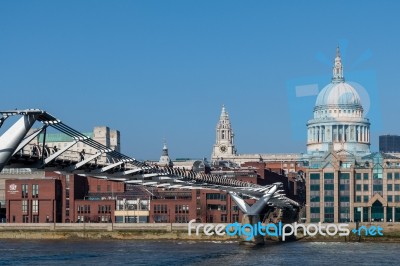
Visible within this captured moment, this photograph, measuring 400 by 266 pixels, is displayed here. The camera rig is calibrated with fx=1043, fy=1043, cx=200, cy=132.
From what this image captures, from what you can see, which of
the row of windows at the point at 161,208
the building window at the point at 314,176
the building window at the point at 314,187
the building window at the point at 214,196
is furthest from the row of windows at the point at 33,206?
the building window at the point at 314,176

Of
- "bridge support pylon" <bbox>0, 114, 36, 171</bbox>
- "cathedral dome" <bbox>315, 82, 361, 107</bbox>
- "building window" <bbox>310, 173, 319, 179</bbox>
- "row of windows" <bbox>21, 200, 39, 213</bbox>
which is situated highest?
"cathedral dome" <bbox>315, 82, 361, 107</bbox>

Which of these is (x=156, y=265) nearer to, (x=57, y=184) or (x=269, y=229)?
(x=269, y=229)

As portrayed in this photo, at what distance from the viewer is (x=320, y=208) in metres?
129

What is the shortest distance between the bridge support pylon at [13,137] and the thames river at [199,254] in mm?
22486

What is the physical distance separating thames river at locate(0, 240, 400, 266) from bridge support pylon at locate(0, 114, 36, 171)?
73.8 feet

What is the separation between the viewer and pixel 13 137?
47.5m

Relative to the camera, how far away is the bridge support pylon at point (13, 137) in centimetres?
4744

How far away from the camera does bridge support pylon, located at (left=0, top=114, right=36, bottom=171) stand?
4744 cm

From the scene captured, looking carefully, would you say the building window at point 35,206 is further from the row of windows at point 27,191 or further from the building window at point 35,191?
the row of windows at point 27,191

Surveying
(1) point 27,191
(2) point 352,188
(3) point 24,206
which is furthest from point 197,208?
(3) point 24,206

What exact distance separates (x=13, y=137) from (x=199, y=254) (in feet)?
114

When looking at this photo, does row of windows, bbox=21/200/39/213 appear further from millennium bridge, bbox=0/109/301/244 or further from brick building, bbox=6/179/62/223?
millennium bridge, bbox=0/109/301/244

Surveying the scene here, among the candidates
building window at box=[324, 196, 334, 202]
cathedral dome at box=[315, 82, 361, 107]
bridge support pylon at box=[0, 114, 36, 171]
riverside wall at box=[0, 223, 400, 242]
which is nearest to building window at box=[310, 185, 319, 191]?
building window at box=[324, 196, 334, 202]

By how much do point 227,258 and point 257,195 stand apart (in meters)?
31.6
